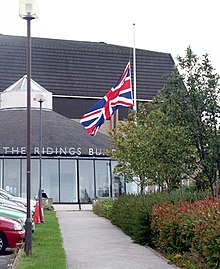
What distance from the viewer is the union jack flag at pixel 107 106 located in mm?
33781

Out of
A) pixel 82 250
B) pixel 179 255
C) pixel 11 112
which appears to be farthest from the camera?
pixel 11 112

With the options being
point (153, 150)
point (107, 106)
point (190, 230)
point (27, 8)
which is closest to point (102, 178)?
point (107, 106)

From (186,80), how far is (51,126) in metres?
31.9

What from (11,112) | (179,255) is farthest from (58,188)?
(179,255)

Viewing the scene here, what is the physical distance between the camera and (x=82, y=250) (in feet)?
54.2

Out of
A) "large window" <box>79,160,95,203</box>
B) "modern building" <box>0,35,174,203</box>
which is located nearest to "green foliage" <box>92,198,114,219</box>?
"modern building" <box>0,35,174,203</box>

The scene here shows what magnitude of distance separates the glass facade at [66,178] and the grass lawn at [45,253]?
23252 mm

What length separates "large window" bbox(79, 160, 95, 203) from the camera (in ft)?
153

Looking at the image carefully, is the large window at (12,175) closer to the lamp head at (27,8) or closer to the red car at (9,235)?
the red car at (9,235)

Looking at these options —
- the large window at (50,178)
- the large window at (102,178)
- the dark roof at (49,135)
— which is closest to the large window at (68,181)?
the large window at (50,178)

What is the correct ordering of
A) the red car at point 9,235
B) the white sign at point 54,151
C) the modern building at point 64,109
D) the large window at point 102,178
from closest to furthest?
the red car at point 9,235 < the white sign at point 54,151 < the modern building at point 64,109 < the large window at point 102,178

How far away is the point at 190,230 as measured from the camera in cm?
1248

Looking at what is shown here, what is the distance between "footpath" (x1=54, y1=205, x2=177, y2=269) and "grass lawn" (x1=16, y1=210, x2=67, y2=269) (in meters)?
0.22

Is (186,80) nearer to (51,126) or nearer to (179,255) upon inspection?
(179,255)
